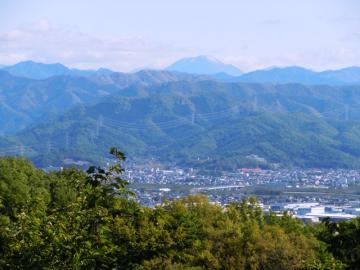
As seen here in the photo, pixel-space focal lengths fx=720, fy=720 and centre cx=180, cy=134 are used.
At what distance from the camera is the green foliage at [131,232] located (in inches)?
342

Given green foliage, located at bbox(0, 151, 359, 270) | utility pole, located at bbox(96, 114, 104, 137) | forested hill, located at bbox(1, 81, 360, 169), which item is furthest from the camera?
utility pole, located at bbox(96, 114, 104, 137)

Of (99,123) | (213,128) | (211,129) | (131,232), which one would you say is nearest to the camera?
(131,232)

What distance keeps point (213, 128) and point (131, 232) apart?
371ft

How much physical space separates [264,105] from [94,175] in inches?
6133

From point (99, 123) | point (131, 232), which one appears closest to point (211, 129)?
point (99, 123)

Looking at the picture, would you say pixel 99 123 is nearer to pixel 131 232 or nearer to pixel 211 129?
pixel 211 129

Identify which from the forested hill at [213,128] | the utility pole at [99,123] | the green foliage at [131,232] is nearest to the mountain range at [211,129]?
the forested hill at [213,128]

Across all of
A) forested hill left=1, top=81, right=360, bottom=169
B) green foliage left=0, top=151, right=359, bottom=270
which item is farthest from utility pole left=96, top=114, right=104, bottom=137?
green foliage left=0, top=151, right=359, bottom=270

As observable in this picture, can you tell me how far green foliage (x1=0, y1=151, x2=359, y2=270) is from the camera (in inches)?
342

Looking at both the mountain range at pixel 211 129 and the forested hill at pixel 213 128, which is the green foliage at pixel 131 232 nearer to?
the mountain range at pixel 211 129

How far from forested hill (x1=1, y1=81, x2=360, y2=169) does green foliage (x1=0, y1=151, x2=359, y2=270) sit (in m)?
77.8

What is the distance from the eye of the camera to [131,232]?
58.1 ft

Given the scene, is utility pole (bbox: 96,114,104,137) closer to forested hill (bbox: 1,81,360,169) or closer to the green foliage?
forested hill (bbox: 1,81,360,169)

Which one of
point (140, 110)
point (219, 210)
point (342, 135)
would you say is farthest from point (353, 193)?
point (140, 110)
